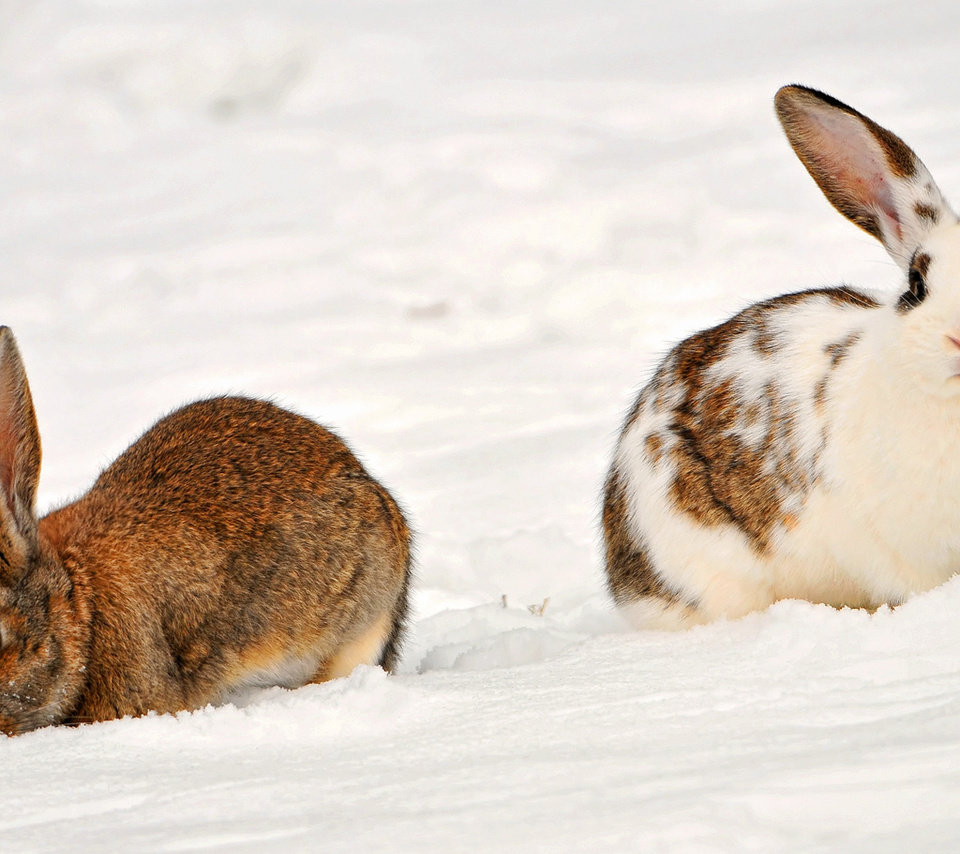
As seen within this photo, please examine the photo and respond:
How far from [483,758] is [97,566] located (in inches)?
60.6

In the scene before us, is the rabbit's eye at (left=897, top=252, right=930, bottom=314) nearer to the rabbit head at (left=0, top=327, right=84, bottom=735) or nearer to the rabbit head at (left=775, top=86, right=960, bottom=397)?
the rabbit head at (left=775, top=86, right=960, bottom=397)

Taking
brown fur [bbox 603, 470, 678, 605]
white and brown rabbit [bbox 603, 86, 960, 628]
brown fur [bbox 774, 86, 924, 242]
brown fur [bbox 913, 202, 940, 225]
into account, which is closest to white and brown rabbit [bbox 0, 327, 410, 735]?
brown fur [bbox 603, 470, 678, 605]

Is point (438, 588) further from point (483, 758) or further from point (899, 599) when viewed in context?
point (483, 758)

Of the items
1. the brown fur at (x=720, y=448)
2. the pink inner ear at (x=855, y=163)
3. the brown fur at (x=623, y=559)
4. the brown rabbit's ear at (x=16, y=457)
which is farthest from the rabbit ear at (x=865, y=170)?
the brown rabbit's ear at (x=16, y=457)

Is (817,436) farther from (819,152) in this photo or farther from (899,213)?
(819,152)

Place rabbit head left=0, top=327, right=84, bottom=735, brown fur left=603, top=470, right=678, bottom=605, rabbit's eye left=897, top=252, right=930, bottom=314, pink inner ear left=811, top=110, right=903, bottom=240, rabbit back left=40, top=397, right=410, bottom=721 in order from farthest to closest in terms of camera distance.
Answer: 1. brown fur left=603, top=470, right=678, bottom=605
2. pink inner ear left=811, top=110, right=903, bottom=240
3. rabbit back left=40, top=397, right=410, bottom=721
4. rabbit's eye left=897, top=252, right=930, bottom=314
5. rabbit head left=0, top=327, right=84, bottom=735

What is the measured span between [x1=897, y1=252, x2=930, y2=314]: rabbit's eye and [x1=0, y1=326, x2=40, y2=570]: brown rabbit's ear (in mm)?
2303

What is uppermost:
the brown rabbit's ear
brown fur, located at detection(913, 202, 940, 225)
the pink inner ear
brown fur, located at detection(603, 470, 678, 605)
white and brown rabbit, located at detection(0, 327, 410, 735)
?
the pink inner ear

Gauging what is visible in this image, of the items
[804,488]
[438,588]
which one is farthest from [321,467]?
[804,488]

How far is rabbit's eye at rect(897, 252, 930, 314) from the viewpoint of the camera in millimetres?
3604

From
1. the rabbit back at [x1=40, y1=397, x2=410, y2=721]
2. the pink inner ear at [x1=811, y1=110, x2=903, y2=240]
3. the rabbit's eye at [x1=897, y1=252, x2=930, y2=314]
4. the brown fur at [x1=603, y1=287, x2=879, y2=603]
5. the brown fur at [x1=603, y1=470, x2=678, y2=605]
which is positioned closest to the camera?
the rabbit's eye at [x1=897, y1=252, x2=930, y2=314]

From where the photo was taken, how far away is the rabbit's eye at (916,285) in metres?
3.60

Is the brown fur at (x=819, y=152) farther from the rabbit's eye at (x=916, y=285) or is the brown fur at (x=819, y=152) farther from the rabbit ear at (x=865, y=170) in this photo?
the rabbit's eye at (x=916, y=285)

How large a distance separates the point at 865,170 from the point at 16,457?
2.50 m
